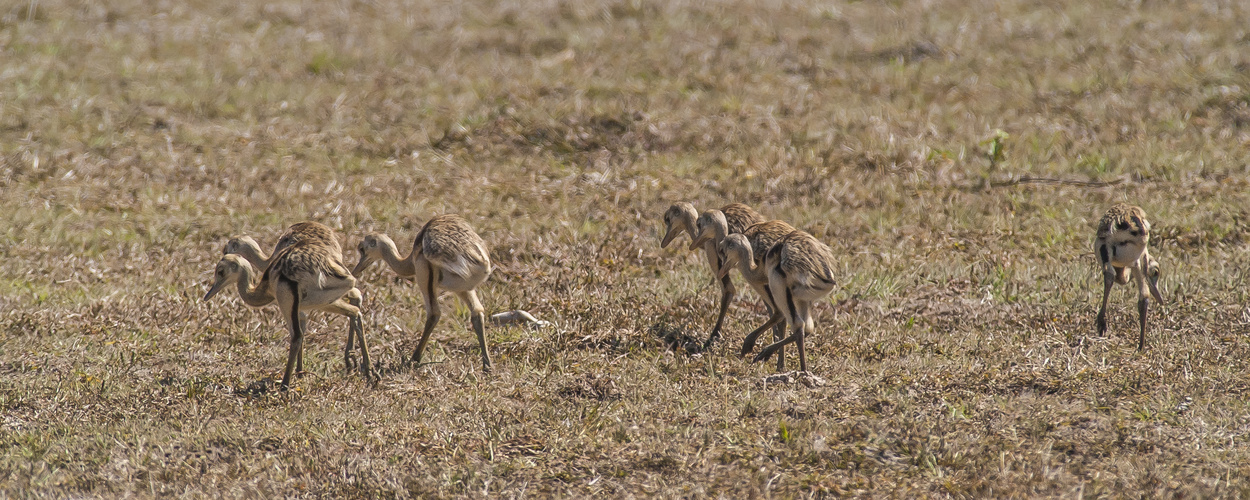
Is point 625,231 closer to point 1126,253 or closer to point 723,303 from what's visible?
point 723,303

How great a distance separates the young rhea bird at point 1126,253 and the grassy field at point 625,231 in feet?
1.13

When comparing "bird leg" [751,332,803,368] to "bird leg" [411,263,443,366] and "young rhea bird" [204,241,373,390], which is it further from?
"young rhea bird" [204,241,373,390]

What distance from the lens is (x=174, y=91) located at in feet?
57.0

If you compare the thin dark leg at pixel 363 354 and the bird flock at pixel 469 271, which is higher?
the bird flock at pixel 469 271

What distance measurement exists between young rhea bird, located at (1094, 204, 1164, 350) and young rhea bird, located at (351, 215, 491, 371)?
473 centimetres

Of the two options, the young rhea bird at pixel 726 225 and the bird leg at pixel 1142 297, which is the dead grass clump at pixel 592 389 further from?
the bird leg at pixel 1142 297

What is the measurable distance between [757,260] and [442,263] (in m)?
2.46

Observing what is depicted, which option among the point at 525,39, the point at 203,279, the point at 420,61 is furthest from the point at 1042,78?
the point at 203,279

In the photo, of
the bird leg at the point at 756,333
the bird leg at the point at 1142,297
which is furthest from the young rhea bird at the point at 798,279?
the bird leg at the point at 1142,297

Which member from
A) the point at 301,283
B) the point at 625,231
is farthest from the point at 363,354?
the point at 625,231

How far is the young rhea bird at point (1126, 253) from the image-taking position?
30.1 feet

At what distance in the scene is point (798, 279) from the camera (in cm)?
847

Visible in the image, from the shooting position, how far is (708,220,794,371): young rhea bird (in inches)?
361

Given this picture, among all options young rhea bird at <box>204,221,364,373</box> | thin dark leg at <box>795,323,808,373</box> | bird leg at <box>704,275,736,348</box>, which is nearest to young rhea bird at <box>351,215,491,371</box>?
young rhea bird at <box>204,221,364,373</box>
